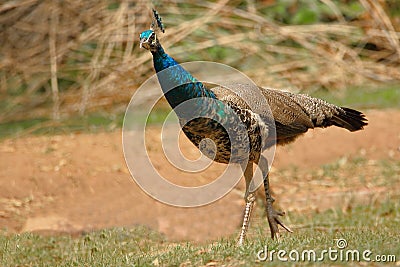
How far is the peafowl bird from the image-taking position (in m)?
4.79

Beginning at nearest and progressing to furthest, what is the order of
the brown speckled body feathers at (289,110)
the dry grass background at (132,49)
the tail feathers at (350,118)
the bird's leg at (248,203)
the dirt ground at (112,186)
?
the bird's leg at (248,203)
the brown speckled body feathers at (289,110)
the tail feathers at (350,118)
the dirt ground at (112,186)
the dry grass background at (132,49)

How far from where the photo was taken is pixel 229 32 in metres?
10.8

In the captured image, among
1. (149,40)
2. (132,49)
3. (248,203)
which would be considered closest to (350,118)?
(248,203)

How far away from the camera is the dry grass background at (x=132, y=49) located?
977cm

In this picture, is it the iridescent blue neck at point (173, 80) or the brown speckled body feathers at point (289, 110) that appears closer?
the iridescent blue neck at point (173, 80)

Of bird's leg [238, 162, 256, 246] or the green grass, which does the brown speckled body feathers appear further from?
the green grass

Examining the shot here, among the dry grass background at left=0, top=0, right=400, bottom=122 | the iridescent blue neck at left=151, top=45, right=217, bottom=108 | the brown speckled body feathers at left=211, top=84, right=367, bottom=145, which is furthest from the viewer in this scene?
the dry grass background at left=0, top=0, right=400, bottom=122

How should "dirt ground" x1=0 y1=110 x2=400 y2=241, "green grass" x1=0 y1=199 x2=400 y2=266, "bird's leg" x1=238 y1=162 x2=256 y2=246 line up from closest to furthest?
"green grass" x1=0 y1=199 x2=400 y2=266
"bird's leg" x1=238 y1=162 x2=256 y2=246
"dirt ground" x1=0 y1=110 x2=400 y2=241

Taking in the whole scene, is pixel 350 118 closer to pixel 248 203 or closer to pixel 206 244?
pixel 248 203

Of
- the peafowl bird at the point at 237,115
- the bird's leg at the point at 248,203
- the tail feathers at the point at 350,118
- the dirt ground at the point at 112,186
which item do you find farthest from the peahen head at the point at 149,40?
the dirt ground at the point at 112,186

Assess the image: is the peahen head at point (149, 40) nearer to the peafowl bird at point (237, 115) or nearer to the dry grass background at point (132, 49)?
the peafowl bird at point (237, 115)

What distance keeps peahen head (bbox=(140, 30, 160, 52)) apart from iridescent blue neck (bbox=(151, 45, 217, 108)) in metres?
0.06

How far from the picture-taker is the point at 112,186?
739cm

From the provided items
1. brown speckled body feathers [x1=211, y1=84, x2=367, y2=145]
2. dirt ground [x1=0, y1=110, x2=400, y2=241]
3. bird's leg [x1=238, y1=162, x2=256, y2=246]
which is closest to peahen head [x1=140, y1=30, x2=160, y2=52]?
brown speckled body feathers [x1=211, y1=84, x2=367, y2=145]
